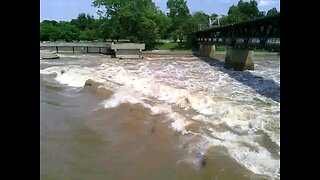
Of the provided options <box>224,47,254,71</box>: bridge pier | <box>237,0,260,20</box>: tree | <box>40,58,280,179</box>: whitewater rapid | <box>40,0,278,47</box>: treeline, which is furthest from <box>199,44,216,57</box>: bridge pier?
<box>40,58,280,179</box>: whitewater rapid

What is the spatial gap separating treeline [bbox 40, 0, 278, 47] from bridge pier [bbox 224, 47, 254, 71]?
4198 centimetres

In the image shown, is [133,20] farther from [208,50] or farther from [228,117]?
[228,117]

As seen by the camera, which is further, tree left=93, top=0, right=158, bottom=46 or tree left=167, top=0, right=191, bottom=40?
tree left=167, top=0, right=191, bottom=40

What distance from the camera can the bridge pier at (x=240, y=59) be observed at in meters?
43.6

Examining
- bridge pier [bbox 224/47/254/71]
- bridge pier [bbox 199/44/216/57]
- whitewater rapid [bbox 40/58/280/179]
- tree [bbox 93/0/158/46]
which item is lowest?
whitewater rapid [bbox 40/58/280/179]

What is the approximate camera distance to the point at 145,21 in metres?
85.6

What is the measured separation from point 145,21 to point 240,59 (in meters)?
44.1

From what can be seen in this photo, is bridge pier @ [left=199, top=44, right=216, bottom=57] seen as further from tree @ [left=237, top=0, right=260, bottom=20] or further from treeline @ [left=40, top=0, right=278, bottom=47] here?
tree @ [left=237, top=0, right=260, bottom=20]

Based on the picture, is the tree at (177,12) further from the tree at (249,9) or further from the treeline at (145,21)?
the tree at (249,9)

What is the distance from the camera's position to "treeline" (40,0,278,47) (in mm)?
86625

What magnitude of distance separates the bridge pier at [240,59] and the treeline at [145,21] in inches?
Answer: 1653

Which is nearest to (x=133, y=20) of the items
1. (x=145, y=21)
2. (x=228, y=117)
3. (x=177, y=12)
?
(x=145, y=21)
